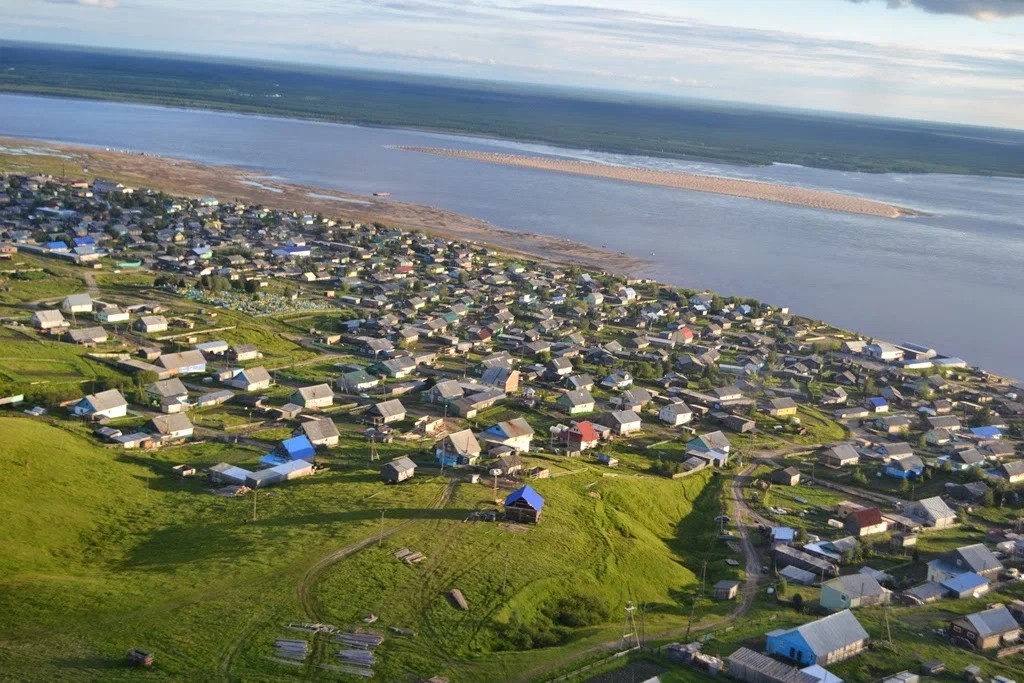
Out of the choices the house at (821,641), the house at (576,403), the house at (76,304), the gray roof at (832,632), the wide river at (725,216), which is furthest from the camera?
the wide river at (725,216)

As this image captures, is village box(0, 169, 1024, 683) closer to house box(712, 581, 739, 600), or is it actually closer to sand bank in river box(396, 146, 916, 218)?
house box(712, 581, 739, 600)

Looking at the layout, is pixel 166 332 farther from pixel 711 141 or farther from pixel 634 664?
pixel 711 141

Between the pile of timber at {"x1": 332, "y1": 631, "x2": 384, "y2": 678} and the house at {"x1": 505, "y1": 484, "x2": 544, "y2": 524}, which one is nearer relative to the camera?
the pile of timber at {"x1": 332, "y1": 631, "x2": 384, "y2": 678}

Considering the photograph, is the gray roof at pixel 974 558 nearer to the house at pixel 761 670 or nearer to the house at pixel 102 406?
the house at pixel 761 670

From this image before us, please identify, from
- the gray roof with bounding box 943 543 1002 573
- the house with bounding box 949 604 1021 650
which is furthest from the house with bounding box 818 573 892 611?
the gray roof with bounding box 943 543 1002 573

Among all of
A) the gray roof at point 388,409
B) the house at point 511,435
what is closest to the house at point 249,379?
the gray roof at point 388,409

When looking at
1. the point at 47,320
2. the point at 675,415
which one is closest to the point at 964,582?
the point at 675,415
